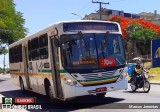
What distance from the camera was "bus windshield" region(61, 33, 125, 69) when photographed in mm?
12852

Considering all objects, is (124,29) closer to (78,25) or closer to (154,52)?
(154,52)

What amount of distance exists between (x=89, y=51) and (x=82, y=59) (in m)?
0.41

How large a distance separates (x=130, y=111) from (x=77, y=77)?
241 cm

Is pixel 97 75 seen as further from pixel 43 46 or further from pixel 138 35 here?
pixel 138 35

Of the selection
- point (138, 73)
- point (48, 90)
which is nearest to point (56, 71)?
point (48, 90)

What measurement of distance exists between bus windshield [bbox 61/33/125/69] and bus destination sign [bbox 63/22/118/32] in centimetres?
28

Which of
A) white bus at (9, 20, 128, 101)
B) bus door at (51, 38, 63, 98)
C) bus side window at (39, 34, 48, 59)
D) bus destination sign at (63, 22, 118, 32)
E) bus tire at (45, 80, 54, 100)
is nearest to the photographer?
white bus at (9, 20, 128, 101)

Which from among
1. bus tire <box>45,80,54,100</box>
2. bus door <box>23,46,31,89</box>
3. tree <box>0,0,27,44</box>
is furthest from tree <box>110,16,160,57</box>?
bus tire <box>45,80,54,100</box>

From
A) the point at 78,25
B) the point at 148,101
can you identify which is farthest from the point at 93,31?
the point at 148,101

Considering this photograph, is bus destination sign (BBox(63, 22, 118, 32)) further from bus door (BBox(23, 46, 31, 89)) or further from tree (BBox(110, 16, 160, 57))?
tree (BBox(110, 16, 160, 57))

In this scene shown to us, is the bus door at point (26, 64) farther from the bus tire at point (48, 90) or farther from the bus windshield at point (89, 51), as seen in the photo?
the bus windshield at point (89, 51)

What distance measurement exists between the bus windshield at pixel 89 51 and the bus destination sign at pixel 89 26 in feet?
0.93

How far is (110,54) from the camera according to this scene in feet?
44.4

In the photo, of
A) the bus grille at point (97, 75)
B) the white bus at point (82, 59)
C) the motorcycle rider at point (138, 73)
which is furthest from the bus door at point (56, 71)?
the motorcycle rider at point (138, 73)
